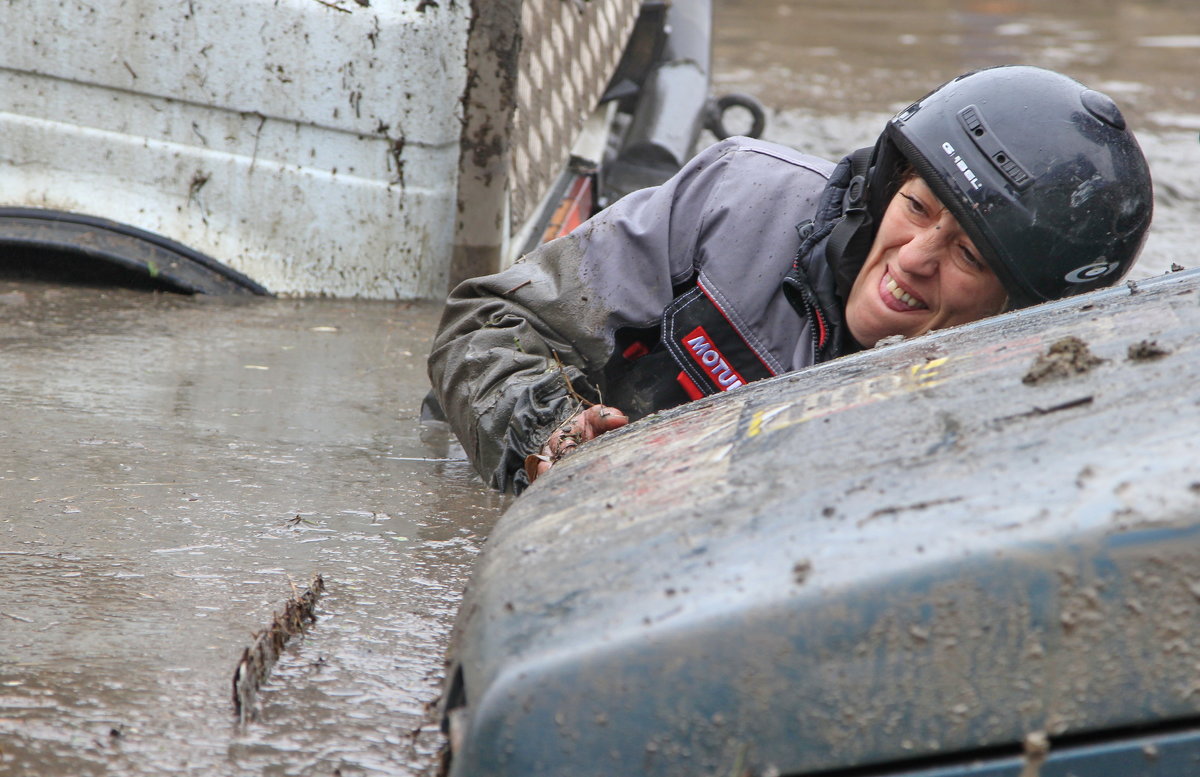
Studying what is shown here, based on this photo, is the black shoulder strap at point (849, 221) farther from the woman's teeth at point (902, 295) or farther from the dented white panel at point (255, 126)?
the dented white panel at point (255, 126)

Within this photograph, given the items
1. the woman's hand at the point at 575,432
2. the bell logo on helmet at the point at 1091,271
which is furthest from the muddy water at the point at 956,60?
the woman's hand at the point at 575,432

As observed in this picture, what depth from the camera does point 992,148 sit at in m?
2.27

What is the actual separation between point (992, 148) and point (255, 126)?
2.30m

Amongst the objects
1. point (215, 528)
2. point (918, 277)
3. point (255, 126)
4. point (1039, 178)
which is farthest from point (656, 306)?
point (255, 126)

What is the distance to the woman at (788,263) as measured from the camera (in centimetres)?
226

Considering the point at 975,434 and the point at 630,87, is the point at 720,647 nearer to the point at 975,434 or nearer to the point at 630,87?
the point at 975,434

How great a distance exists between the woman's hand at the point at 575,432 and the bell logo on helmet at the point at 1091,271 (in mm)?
838

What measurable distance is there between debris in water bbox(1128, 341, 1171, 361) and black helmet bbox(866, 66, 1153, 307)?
29.2 inches

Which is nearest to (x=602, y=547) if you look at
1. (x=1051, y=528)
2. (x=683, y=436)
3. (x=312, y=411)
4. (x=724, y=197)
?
(x=683, y=436)

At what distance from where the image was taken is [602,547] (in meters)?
1.44

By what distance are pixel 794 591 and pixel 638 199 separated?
1541 mm

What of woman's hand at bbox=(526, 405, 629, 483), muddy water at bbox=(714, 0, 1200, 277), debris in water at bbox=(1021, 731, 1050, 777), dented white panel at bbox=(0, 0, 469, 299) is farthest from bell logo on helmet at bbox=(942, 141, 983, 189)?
muddy water at bbox=(714, 0, 1200, 277)

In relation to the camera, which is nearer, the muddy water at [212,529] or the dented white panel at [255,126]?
the muddy water at [212,529]

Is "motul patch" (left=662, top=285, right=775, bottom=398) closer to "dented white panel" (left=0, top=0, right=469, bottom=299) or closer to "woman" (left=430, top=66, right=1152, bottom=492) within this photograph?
"woman" (left=430, top=66, right=1152, bottom=492)
